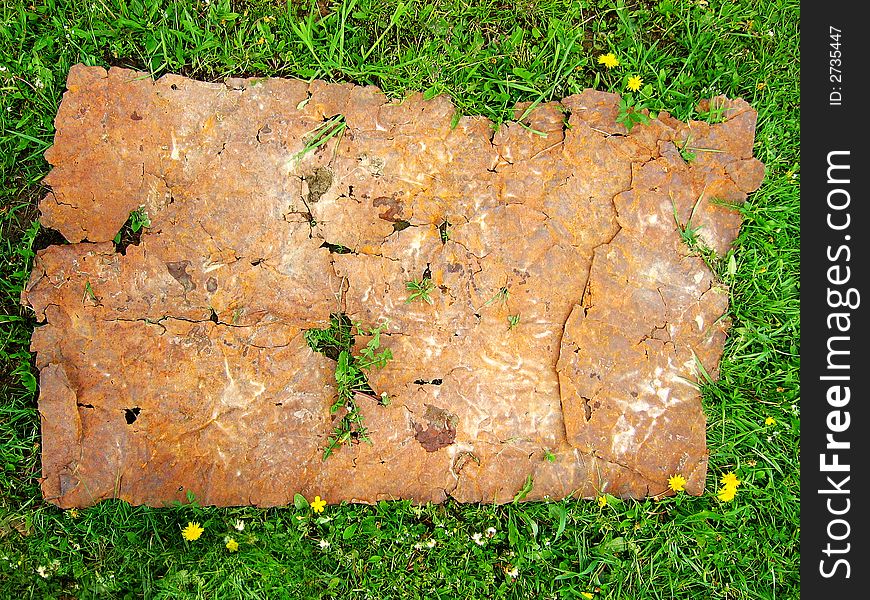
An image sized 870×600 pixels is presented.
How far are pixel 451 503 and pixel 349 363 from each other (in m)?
0.80

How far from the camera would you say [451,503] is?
267 centimetres

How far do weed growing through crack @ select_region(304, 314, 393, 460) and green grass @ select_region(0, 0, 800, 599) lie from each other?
375 millimetres

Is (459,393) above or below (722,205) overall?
below

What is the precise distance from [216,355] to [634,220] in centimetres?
195

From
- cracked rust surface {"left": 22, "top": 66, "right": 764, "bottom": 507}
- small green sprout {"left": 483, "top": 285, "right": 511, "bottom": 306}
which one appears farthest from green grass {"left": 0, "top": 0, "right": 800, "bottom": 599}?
small green sprout {"left": 483, "top": 285, "right": 511, "bottom": 306}

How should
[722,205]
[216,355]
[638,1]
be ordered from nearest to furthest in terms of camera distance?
[216,355] → [722,205] → [638,1]

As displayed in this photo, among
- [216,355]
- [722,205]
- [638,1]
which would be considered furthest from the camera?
[638,1]

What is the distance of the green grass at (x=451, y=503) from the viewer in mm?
2609

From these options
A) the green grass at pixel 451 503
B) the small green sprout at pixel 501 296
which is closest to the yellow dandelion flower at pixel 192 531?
the green grass at pixel 451 503

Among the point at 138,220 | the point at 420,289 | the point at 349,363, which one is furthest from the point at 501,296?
the point at 138,220

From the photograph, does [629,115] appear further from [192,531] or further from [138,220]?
[192,531]

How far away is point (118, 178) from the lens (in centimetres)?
257
